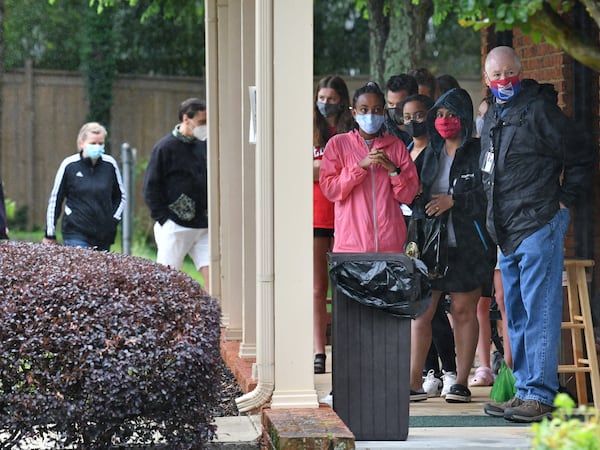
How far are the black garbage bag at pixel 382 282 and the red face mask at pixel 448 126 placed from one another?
1366 millimetres

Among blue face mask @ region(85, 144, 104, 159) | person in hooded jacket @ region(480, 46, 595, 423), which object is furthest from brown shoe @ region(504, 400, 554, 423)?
blue face mask @ region(85, 144, 104, 159)

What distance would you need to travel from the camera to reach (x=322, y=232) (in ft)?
26.2

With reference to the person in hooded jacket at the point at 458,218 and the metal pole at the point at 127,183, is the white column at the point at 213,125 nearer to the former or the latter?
the person in hooded jacket at the point at 458,218

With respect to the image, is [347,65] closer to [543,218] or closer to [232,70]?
[232,70]

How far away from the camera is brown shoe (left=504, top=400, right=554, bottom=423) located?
6496 mm

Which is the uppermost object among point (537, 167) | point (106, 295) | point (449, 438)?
point (537, 167)

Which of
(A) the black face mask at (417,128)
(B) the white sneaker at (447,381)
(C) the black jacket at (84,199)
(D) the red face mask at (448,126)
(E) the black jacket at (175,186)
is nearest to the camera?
(D) the red face mask at (448,126)

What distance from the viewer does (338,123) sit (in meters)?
7.95

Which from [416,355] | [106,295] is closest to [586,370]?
→ [416,355]

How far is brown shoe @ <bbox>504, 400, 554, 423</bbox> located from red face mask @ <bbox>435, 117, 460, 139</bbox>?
1.71m

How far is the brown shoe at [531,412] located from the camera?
256 inches

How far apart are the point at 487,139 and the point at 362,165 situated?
73 centimetres

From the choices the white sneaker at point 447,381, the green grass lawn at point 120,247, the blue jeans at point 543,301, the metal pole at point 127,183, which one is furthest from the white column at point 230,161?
the green grass lawn at point 120,247

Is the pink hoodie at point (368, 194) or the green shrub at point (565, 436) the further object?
the pink hoodie at point (368, 194)
